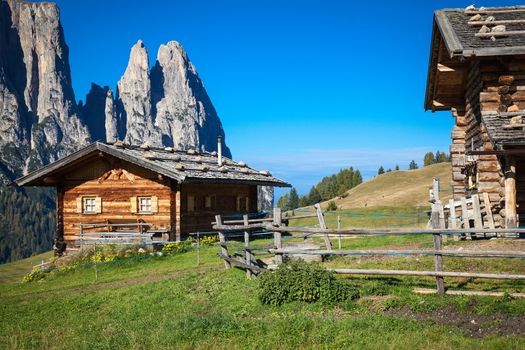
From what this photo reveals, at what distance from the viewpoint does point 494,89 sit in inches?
634

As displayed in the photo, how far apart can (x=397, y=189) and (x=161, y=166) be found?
1984 inches

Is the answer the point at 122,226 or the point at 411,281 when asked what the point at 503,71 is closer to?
the point at 411,281

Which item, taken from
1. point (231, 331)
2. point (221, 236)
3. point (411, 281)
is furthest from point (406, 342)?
point (221, 236)

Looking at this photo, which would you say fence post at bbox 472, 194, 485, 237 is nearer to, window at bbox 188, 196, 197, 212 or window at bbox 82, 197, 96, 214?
window at bbox 188, 196, 197, 212

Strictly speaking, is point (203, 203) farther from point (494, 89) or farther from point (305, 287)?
point (305, 287)

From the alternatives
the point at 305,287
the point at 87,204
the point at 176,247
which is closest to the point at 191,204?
the point at 176,247

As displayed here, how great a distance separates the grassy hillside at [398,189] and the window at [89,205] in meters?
34.3

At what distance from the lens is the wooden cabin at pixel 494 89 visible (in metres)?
15.0

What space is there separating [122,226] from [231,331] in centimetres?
1952

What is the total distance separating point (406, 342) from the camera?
744 cm

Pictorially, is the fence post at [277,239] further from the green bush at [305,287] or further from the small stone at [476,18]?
the small stone at [476,18]

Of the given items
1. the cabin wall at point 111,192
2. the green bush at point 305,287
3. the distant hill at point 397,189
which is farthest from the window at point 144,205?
the distant hill at point 397,189

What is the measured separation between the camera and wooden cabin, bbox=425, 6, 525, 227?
14961mm

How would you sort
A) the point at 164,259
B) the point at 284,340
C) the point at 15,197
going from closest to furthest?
the point at 284,340
the point at 164,259
the point at 15,197
